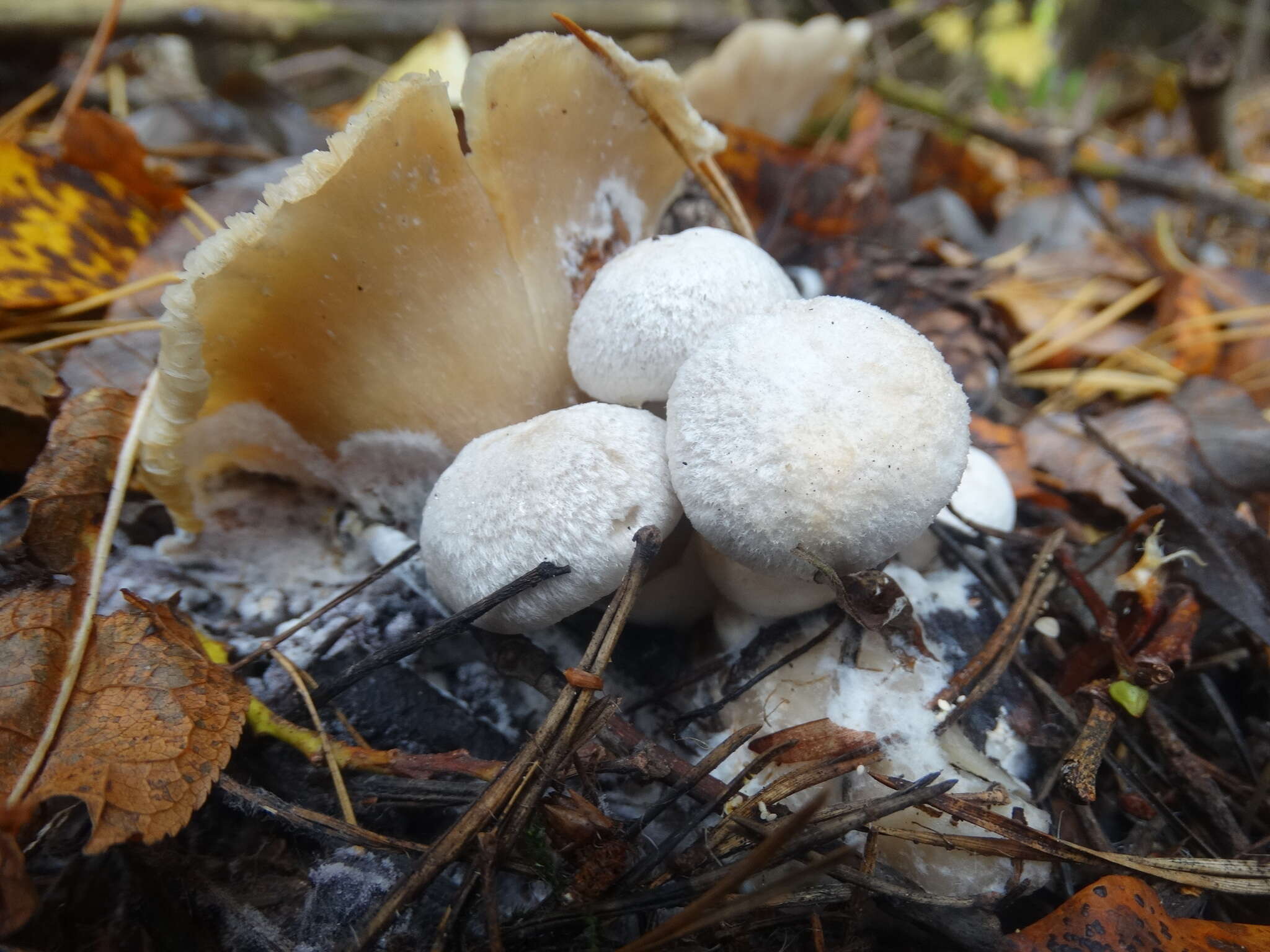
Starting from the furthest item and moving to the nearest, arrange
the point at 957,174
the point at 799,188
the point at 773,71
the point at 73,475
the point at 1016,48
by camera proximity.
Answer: the point at 1016,48 < the point at 957,174 < the point at 773,71 < the point at 799,188 < the point at 73,475

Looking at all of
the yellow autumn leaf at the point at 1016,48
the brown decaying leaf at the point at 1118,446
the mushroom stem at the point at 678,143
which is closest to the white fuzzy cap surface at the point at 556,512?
the mushroom stem at the point at 678,143

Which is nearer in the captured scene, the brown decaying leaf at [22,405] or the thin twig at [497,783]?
the thin twig at [497,783]

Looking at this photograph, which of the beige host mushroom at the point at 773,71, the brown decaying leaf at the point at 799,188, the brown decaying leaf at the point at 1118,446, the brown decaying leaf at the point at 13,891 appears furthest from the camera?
the beige host mushroom at the point at 773,71

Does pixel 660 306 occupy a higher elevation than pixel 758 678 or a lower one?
higher

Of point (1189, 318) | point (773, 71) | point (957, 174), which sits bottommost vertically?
point (1189, 318)

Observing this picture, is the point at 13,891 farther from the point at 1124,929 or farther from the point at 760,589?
the point at 1124,929

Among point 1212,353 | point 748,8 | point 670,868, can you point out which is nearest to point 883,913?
point 670,868

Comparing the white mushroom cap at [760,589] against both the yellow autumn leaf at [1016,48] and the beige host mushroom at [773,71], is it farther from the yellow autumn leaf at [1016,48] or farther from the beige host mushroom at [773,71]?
the yellow autumn leaf at [1016,48]

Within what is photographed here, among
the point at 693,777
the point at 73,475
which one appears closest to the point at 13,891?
the point at 73,475
